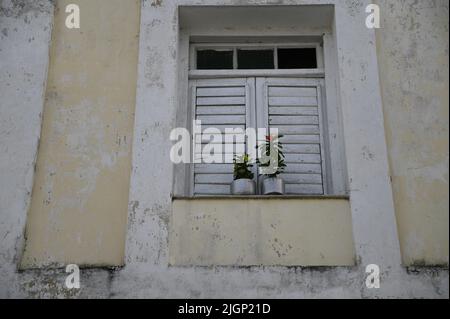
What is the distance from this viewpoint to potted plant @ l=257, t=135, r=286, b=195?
6.70 m

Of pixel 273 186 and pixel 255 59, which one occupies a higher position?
pixel 255 59

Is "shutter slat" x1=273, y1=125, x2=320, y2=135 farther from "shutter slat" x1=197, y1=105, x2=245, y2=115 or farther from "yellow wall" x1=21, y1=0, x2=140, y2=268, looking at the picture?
"yellow wall" x1=21, y1=0, x2=140, y2=268

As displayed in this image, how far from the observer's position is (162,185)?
653 centimetres

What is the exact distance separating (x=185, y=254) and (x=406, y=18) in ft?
11.6

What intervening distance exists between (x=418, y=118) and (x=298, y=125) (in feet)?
4.24

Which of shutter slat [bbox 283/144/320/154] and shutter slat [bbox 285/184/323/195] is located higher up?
shutter slat [bbox 283/144/320/154]

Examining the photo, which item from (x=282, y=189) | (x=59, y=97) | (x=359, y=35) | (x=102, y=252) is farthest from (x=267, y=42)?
(x=102, y=252)

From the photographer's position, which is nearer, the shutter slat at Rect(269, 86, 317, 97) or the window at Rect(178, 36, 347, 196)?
the window at Rect(178, 36, 347, 196)

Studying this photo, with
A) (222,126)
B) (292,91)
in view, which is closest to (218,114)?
(222,126)

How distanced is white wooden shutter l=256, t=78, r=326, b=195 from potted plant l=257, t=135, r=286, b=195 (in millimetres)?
158

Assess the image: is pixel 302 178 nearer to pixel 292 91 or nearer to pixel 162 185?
pixel 292 91

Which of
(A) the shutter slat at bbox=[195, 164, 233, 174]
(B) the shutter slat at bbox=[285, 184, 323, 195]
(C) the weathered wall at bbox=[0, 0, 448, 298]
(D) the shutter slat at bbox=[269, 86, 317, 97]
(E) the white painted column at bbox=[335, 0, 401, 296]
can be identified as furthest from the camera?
(D) the shutter slat at bbox=[269, 86, 317, 97]

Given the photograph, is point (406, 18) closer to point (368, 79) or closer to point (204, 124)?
point (368, 79)

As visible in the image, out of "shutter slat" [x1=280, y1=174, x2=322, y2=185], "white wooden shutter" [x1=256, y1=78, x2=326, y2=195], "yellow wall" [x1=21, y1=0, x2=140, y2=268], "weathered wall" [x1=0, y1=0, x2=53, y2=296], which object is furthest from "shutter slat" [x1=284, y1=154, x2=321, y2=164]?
"weathered wall" [x1=0, y1=0, x2=53, y2=296]
